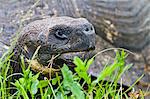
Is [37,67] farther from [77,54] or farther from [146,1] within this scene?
[146,1]

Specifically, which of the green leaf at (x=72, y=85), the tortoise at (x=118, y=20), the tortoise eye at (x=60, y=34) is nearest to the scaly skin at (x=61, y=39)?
the tortoise eye at (x=60, y=34)

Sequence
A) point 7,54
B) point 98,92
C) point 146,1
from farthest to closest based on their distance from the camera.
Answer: point 146,1 → point 7,54 → point 98,92

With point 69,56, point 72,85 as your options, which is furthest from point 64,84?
point 69,56

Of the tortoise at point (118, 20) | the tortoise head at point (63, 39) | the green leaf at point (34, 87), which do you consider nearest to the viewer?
the green leaf at point (34, 87)

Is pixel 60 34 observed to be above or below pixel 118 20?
above

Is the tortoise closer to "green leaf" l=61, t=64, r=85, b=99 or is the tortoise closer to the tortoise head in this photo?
the tortoise head

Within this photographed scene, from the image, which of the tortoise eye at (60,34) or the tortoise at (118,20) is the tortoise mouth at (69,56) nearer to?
the tortoise eye at (60,34)

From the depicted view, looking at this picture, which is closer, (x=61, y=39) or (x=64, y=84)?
(x=64, y=84)

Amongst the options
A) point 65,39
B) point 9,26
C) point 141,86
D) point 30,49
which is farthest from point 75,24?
point 141,86

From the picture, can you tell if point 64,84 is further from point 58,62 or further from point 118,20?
point 118,20
